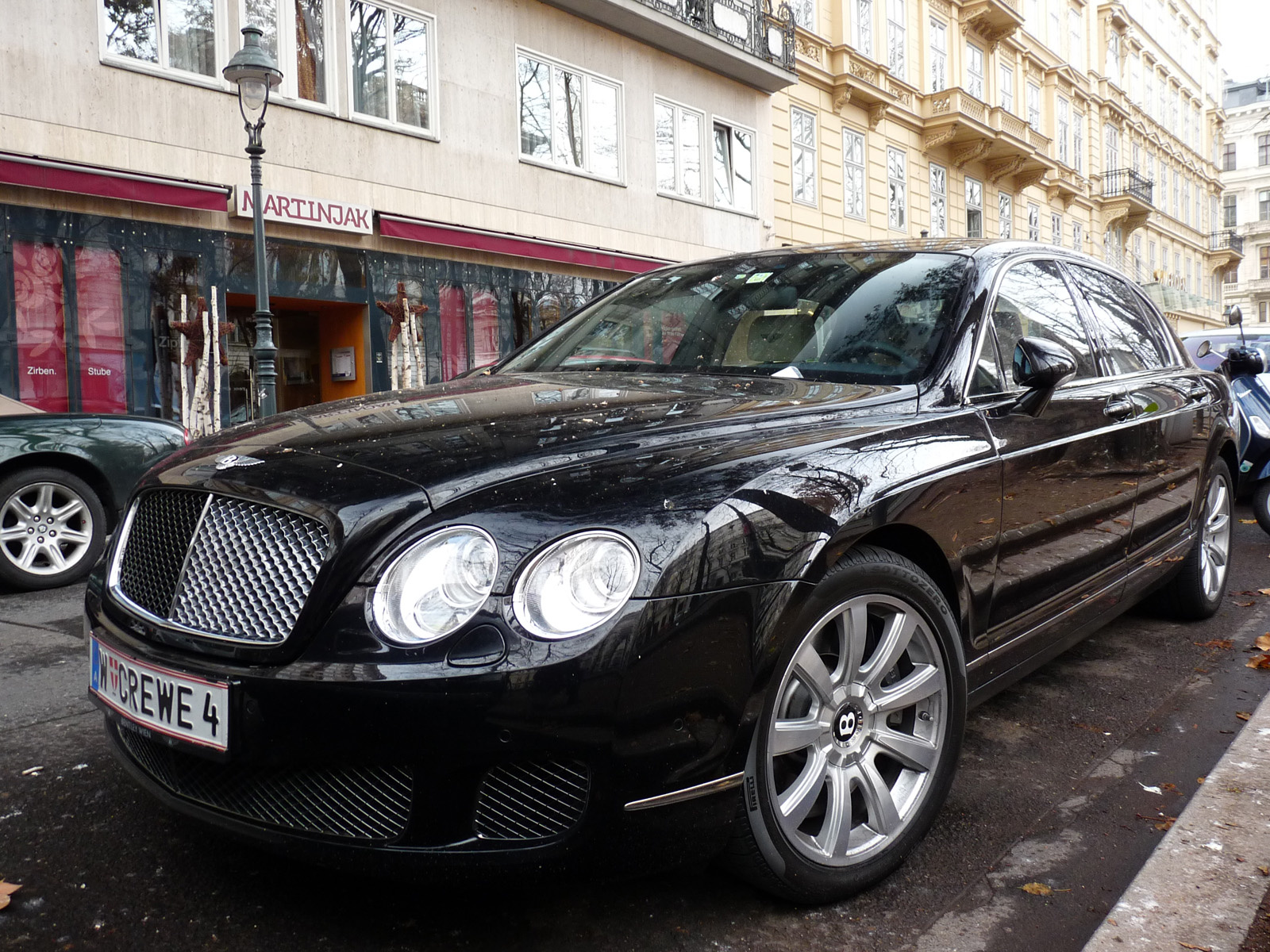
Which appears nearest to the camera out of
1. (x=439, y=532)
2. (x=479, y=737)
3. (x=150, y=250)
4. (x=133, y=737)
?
(x=479, y=737)

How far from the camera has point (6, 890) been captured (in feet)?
7.38

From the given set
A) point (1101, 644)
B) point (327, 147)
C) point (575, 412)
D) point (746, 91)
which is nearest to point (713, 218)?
point (746, 91)

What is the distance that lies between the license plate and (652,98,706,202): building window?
15220mm

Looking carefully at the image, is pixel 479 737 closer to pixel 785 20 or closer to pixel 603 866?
pixel 603 866

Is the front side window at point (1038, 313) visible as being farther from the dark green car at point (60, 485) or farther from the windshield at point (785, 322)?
the dark green car at point (60, 485)

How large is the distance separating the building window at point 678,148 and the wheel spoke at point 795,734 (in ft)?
49.9

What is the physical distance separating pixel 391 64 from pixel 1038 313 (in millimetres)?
11369

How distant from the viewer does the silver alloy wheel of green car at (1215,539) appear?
4781mm

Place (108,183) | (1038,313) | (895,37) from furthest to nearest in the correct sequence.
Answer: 1. (895,37)
2. (108,183)
3. (1038,313)

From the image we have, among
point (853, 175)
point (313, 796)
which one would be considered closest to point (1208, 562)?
point (313, 796)

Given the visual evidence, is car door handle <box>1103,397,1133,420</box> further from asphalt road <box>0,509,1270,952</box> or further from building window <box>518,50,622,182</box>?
building window <box>518,50,622,182</box>

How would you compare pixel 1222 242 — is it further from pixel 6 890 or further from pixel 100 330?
pixel 6 890

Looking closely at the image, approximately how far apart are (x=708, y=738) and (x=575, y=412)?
2.90 feet

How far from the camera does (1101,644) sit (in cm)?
450
